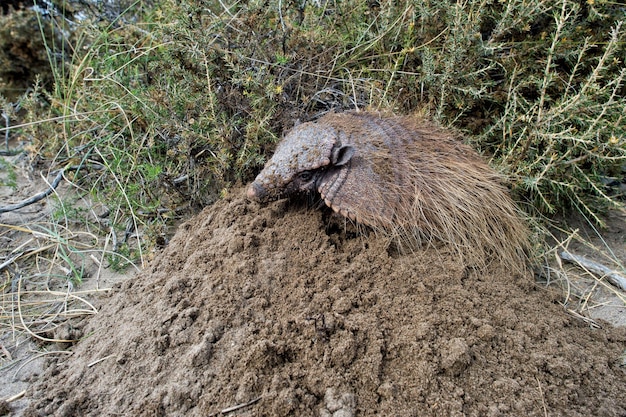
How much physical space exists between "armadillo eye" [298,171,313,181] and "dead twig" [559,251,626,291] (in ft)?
5.60

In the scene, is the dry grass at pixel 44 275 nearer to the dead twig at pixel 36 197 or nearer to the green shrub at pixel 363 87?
the dead twig at pixel 36 197

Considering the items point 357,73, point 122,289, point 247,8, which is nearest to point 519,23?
point 357,73

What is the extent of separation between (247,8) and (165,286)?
2009 millimetres

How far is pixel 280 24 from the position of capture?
3.44 m

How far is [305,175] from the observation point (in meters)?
2.72

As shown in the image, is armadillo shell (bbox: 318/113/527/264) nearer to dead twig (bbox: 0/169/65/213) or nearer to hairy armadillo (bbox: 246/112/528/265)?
hairy armadillo (bbox: 246/112/528/265)

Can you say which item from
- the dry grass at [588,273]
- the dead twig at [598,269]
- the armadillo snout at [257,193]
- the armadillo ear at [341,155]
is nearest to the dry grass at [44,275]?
the armadillo snout at [257,193]

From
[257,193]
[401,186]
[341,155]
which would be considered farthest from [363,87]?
[257,193]

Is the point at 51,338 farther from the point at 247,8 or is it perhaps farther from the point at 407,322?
the point at 247,8

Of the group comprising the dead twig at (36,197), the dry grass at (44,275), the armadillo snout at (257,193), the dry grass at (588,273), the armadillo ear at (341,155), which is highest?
the armadillo ear at (341,155)

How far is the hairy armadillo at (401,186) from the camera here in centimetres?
263

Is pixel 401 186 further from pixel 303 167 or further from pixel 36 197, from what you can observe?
pixel 36 197

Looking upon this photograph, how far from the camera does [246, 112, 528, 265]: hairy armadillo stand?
→ 2.63m

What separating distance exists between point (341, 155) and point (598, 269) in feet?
5.75
